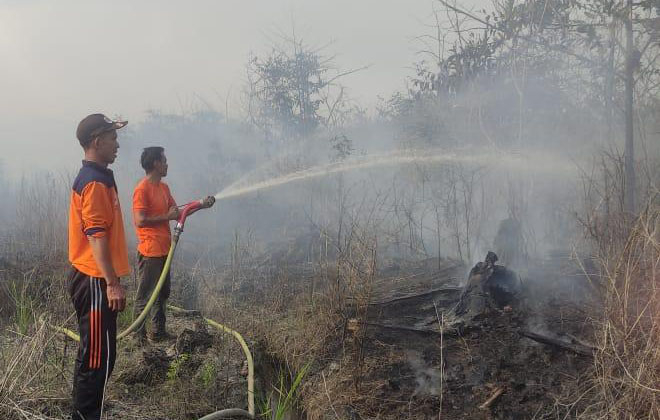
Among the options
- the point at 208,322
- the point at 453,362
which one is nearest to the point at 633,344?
the point at 453,362

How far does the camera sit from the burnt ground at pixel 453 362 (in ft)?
11.5

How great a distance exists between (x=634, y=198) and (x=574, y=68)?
251 centimetres

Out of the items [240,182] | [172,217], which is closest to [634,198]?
[172,217]

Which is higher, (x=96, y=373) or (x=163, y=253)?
(x=163, y=253)

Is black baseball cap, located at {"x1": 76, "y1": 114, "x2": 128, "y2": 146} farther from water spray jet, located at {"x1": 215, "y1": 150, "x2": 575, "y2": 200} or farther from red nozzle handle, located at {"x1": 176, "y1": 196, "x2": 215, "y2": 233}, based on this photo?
water spray jet, located at {"x1": 215, "y1": 150, "x2": 575, "y2": 200}

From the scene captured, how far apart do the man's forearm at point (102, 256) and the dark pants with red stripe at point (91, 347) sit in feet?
0.33

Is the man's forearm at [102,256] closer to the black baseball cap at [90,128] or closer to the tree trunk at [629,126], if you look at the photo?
the black baseball cap at [90,128]

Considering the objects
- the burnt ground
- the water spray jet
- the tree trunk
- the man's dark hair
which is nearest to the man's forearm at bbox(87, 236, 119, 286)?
the burnt ground

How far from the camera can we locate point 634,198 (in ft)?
22.0

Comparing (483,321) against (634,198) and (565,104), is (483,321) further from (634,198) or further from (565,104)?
(565,104)

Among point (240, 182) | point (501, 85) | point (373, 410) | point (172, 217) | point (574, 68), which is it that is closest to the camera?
point (373, 410)

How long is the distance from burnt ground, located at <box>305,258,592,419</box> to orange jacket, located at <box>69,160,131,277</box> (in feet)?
5.46

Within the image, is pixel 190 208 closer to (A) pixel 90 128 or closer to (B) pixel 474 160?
(A) pixel 90 128

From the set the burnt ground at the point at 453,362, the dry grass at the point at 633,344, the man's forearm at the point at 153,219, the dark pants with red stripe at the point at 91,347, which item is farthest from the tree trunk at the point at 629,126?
the dark pants with red stripe at the point at 91,347
